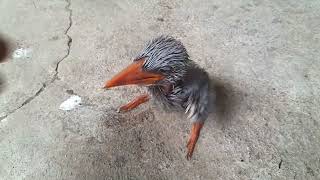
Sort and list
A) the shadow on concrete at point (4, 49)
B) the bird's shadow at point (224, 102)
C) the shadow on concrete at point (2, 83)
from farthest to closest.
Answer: the shadow on concrete at point (4, 49)
the shadow on concrete at point (2, 83)
the bird's shadow at point (224, 102)

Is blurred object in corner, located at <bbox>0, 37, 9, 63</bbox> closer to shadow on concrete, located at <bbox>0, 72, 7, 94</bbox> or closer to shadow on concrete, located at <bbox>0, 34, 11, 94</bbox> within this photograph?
shadow on concrete, located at <bbox>0, 34, 11, 94</bbox>

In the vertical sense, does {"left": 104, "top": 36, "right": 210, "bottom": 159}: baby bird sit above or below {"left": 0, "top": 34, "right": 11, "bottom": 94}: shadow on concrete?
above

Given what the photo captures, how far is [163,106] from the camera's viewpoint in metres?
1.98

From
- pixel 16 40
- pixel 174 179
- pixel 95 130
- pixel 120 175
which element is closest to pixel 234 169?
pixel 174 179

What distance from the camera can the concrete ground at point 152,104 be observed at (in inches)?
75.2

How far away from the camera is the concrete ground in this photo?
6.26 feet

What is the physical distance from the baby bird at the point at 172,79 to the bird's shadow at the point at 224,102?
0.40ft

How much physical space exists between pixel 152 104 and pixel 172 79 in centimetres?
42

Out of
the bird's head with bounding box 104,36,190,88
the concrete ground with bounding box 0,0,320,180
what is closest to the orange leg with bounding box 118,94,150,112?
the concrete ground with bounding box 0,0,320,180

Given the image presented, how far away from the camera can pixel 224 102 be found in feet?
7.20

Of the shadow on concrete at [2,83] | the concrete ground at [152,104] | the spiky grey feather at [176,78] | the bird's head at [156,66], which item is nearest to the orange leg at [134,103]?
the concrete ground at [152,104]

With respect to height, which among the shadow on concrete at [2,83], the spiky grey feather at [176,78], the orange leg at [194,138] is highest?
the spiky grey feather at [176,78]

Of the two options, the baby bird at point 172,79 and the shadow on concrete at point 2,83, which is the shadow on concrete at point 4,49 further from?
the baby bird at point 172,79

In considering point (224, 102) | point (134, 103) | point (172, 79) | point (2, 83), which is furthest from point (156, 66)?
point (2, 83)
